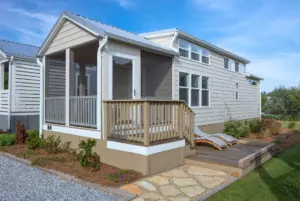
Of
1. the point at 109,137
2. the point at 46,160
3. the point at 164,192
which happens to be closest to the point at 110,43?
the point at 109,137

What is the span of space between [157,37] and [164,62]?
128 centimetres

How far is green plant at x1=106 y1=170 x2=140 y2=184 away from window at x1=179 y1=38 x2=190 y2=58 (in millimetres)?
5502

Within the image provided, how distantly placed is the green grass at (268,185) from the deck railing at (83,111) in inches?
145

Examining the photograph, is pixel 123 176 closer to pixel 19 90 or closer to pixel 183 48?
pixel 183 48

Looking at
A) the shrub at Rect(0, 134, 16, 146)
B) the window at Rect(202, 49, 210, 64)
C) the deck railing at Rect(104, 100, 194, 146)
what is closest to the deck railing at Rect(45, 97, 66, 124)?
the shrub at Rect(0, 134, 16, 146)

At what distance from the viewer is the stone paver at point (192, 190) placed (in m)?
4.04

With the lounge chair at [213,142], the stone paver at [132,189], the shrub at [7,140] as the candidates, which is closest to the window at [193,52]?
the lounge chair at [213,142]

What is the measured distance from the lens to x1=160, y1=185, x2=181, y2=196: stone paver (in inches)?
159

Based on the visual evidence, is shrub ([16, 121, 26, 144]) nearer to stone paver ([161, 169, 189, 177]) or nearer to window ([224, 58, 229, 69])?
stone paver ([161, 169, 189, 177])

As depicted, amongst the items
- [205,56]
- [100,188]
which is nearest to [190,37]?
[205,56]

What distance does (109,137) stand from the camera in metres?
5.68

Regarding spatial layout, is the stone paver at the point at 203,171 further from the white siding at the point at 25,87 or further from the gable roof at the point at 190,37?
the white siding at the point at 25,87

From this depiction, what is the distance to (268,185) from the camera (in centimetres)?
448

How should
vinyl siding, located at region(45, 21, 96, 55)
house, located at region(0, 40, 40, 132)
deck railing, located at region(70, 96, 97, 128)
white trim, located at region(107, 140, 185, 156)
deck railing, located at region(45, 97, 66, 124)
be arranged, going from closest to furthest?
white trim, located at region(107, 140, 185, 156)
deck railing, located at region(70, 96, 97, 128)
vinyl siding, located at region(45, 21, 96, 55)
deck railing, located at region(45, 97, 66, 124)
house, located at region(0, 40, 40, 132)
